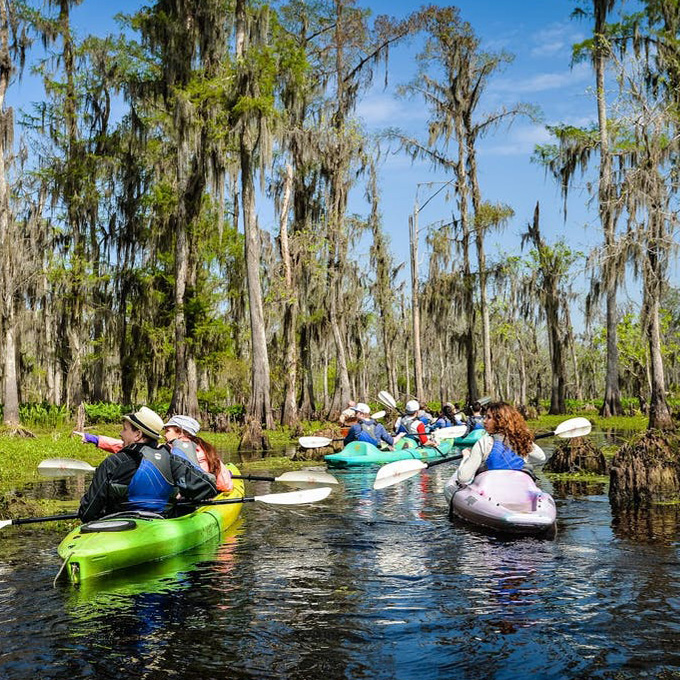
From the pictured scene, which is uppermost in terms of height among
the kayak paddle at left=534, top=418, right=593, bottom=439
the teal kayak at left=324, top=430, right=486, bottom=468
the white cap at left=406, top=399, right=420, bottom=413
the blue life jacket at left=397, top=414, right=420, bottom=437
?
the white cap at left=406, top=399, right=420, bottom=413

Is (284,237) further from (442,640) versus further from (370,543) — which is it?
(442,640)

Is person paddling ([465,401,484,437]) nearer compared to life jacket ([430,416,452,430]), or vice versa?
person paddling ([465,401,484,437])

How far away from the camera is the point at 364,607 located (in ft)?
19.7

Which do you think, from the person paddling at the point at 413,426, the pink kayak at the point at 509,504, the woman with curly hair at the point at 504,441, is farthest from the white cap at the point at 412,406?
the woman with curly hair at the point at 504,441

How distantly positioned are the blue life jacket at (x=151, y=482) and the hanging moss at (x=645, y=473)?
240 inches

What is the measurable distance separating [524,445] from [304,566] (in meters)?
2.92

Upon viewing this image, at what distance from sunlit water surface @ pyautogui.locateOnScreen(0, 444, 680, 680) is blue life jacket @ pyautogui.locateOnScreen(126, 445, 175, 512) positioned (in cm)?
62

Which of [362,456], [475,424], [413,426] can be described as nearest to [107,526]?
[362,456]

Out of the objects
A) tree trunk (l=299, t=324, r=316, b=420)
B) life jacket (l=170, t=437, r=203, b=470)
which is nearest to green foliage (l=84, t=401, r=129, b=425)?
tree trunk (l=299, t=324, r=316, b=420)

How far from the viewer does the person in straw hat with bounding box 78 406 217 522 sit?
7340mm

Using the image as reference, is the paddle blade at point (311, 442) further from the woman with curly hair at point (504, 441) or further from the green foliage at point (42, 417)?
the green foliage at point (42, 417)

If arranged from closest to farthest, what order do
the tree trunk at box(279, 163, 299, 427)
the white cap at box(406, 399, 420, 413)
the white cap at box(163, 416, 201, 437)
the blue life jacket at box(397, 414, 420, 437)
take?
the white cap at box(163, 416, 201, 437)
the blue life jacket at box(397, 414, 420, 437)
the white cap at box(406, 399, 420, 413)
the tree trunk at box(279, 163, 299, 427)

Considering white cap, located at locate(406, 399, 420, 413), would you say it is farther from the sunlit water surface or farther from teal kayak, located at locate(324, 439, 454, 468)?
the sunlit water surface

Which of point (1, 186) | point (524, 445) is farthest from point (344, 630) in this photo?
point (1, 186)
